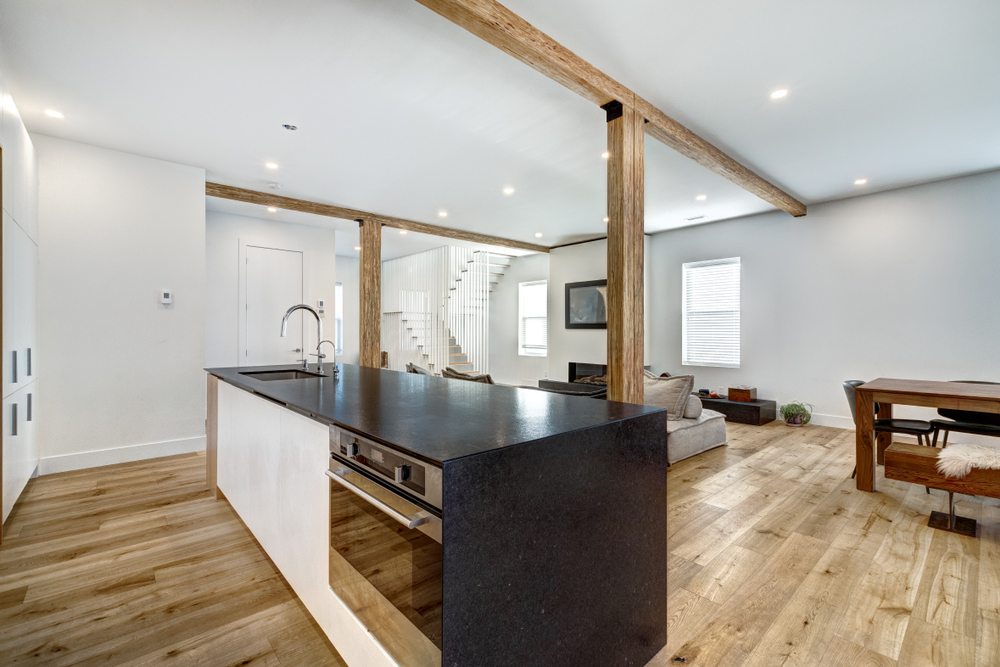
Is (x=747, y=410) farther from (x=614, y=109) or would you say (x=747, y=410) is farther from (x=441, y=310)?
(x=441, y=310)

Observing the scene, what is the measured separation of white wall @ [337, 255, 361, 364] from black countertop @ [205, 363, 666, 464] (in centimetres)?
631

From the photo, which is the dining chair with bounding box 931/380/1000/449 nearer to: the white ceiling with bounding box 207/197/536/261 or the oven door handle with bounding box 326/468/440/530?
the oven door handle with bounding box 326/468/440/530

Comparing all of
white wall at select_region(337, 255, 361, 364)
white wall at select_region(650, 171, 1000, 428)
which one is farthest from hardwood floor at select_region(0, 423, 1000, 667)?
white wall at select_region(337, 255, 361, 364)

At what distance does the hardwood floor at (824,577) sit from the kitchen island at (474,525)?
0.44 metres

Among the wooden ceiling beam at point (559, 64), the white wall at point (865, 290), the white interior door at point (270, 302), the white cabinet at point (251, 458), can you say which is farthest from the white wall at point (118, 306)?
the white wall at point (865, 290)

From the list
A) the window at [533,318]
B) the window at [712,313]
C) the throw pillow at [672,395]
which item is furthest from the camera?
the window at [533,318]

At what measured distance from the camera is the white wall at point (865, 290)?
4.39 m

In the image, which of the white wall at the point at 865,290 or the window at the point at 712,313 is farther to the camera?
the window at the point at 712,313

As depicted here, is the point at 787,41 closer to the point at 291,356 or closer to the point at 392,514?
the point at 392,514

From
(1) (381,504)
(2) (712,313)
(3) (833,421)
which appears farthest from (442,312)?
(1) (381,504)

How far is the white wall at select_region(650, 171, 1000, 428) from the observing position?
4.39 m

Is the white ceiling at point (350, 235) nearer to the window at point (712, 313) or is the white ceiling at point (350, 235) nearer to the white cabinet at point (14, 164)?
the white cabinet at point (14, 164)

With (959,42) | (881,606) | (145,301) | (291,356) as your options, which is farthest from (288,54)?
(291,356)

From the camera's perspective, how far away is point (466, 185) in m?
4.81
